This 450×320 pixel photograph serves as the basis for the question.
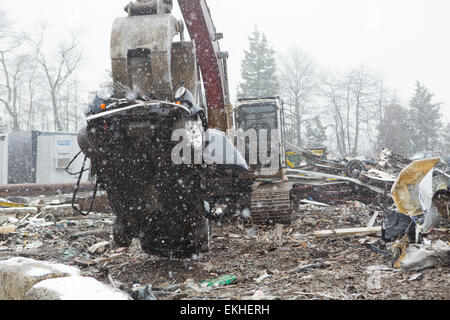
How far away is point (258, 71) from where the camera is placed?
126 ft

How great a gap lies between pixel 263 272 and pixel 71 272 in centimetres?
196

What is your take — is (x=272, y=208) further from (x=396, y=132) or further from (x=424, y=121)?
(x=424, y=121)

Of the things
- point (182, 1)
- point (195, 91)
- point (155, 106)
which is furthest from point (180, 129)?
point (182, 1)

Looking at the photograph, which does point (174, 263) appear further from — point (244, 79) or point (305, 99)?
point (305, 99)

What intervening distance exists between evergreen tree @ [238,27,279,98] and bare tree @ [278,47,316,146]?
14.2 ft

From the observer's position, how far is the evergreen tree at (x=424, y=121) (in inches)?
1593

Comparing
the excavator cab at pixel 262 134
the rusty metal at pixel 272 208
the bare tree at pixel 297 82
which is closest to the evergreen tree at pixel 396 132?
the bare tree at pixel 297 82

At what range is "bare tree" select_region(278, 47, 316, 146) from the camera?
42.5m

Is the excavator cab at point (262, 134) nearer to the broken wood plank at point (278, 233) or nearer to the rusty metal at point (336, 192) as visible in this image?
the broken wood plank at point (278, 233)

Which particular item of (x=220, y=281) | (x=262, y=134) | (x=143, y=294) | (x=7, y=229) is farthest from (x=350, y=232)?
(x=7, y=229)

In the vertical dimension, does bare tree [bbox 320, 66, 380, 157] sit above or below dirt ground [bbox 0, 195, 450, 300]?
above

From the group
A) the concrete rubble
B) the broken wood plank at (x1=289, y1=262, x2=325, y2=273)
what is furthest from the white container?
the broken wood plank at (x1=289, y1=262, x2=325, y2=273)

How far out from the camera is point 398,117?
4075cm

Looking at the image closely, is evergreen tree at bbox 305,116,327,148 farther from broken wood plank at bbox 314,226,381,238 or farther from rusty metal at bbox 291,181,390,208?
broken wood plank at bbox 314,226,381,238
